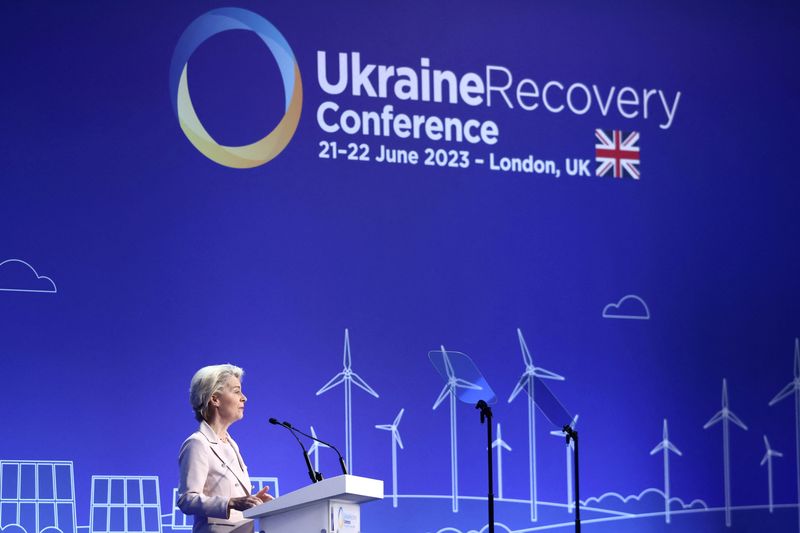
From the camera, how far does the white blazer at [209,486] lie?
14.2 feet

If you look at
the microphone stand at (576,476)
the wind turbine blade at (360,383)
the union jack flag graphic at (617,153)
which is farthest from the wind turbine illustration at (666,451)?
the wind turbine blade at (360,383)

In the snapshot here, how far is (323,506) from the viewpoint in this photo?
3.98 metres

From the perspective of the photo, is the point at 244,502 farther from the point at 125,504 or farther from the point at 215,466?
the point at 125,504

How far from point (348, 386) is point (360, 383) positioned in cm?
6

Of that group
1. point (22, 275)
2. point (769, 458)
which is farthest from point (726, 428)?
point (22, 275)

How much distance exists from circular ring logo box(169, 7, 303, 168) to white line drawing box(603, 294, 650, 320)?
191 cm

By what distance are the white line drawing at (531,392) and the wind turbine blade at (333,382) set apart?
0.89m

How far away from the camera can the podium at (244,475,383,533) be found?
12.9 ft

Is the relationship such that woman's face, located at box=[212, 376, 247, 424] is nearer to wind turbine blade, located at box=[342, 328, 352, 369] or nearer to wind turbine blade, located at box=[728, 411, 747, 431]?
wind turbine blade, located at box=[342, 328, 352, 369]

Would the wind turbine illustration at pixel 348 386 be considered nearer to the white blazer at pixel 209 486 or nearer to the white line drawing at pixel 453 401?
the white line drawing at pixel 453 401

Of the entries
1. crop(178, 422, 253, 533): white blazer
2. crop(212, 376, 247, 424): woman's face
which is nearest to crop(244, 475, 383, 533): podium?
crop(178, 422, 253, 533): white blazer

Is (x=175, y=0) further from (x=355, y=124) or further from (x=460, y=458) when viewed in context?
(x=460, y=458)

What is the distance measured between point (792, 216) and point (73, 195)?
3895 mm

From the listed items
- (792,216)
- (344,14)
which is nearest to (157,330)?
(344,14)
